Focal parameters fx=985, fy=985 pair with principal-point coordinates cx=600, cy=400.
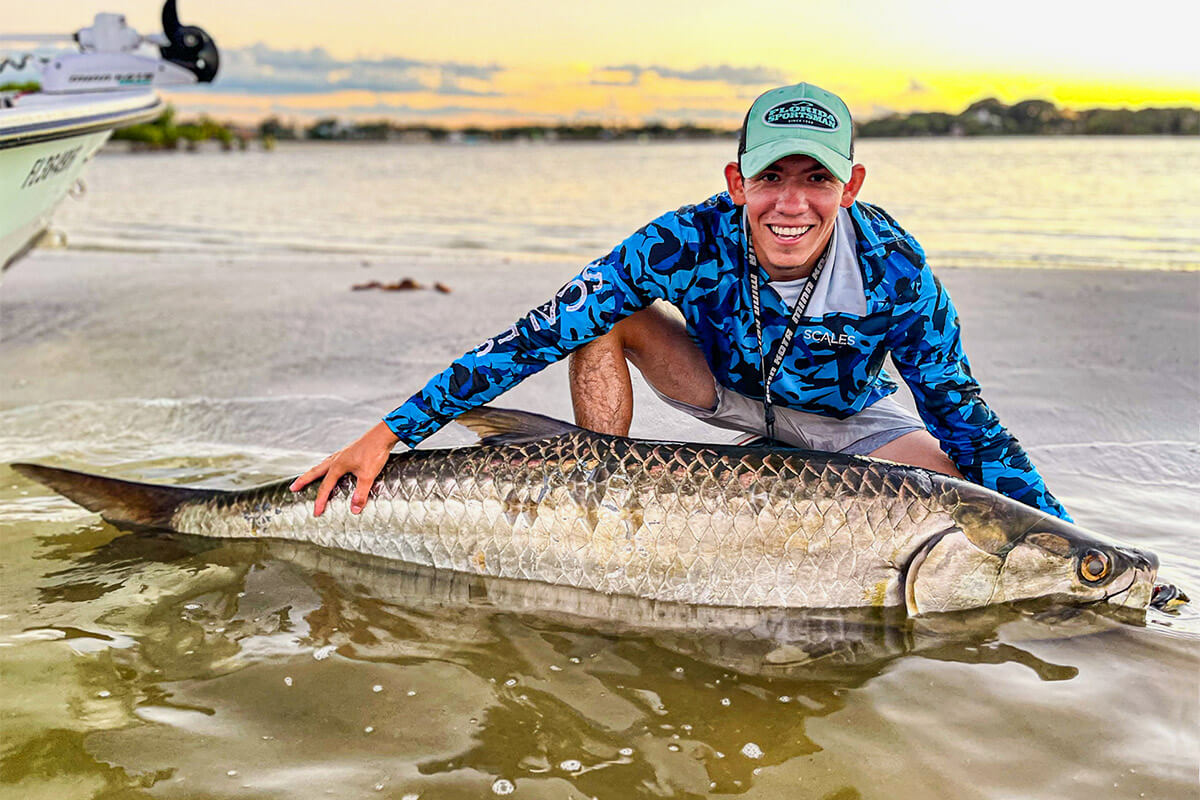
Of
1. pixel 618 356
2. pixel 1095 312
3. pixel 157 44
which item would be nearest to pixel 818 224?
pixel 618 356

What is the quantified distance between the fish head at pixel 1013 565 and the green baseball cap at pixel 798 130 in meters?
1.21

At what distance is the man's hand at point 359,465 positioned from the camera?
3422mm

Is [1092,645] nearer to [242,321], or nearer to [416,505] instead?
[416,505]

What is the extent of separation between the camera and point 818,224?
11.0 feet

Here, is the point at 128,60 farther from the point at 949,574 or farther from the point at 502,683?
the point at 949,574

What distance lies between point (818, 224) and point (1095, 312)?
19.2 ft

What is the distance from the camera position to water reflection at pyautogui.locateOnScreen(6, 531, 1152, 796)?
2404mm

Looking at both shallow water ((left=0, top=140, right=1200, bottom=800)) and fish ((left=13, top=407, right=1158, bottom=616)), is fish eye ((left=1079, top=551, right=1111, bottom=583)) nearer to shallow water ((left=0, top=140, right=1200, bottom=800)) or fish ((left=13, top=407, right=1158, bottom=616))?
fish ((left=13, top=407, right=1158, bottom=616))

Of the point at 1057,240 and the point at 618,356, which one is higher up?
the point at 1057,240

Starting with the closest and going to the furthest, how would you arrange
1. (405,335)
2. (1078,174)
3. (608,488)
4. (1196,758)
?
(1196,758), (608,488), (405,335), (1078,174)

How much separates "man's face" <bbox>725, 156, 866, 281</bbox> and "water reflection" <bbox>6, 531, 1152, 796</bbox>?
4.02 feet

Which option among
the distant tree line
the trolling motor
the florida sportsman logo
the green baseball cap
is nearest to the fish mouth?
the green baseball cap

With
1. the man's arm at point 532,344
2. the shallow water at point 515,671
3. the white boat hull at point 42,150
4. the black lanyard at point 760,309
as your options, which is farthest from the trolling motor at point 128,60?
the black lanyard at point 760,309

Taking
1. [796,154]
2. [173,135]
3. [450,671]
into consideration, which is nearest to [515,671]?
[450,671]
